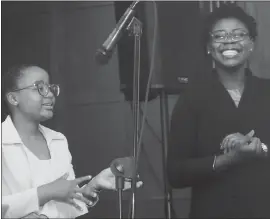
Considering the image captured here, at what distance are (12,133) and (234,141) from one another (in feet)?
2.24

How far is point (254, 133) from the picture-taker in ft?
4.56

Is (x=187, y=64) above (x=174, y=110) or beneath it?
above

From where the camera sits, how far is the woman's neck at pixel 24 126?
137 centimetres

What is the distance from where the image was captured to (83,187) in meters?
1.36

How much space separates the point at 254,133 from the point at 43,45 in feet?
2.39

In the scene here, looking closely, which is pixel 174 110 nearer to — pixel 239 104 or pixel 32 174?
pixel 239 104

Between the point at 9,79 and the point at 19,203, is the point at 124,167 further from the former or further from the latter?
the point at 9,79

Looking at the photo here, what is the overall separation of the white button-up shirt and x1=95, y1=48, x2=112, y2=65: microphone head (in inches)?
10.6

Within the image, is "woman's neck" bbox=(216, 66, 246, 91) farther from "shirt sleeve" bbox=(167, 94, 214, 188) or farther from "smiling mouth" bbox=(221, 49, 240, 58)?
"shirt sleeve" bbox=(167, 94, 214, 188)

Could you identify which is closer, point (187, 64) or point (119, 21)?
point (119, 21)

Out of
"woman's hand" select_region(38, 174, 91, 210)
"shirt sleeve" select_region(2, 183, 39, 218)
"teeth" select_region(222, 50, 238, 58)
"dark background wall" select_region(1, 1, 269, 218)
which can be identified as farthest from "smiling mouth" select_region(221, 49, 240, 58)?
"shirt sleeve" select_region(2, 183, 39, 218)

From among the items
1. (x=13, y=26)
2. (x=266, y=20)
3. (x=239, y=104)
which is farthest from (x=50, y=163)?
(x=266, y=20)

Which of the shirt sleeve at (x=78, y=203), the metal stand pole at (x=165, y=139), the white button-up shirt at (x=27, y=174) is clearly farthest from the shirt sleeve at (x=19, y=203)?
the metal stand pole at (x=165, y=139)

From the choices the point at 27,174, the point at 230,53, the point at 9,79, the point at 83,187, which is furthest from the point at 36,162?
the point at 230,53
